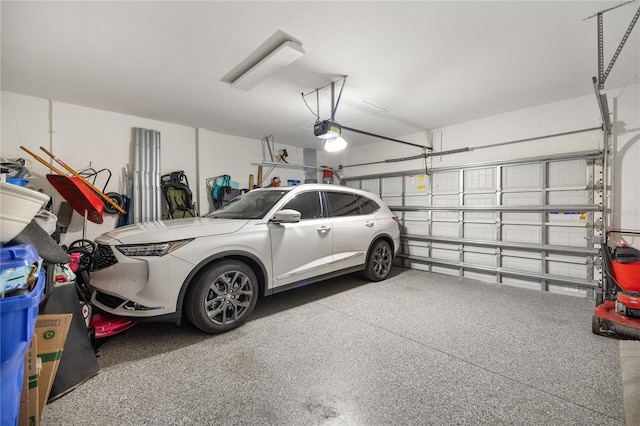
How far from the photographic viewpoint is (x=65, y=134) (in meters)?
3.75

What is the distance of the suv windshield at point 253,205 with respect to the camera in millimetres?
3059

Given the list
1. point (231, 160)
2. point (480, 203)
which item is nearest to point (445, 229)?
point (480, 203)

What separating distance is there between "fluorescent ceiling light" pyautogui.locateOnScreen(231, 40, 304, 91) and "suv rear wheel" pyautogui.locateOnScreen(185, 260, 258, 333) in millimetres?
2012

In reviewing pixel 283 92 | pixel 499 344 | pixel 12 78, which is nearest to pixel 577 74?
pixel 499 344

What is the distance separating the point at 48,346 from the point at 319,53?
304 cm

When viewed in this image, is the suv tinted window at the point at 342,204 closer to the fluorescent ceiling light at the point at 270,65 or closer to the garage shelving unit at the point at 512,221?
the fluorescent ceiling light at the point at 270,65

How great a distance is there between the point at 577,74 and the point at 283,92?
3489 mm

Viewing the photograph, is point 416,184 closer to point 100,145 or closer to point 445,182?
point 445,182

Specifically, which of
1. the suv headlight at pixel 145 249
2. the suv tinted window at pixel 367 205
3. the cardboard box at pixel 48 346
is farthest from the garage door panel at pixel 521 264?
the cardboard box at pixel 48 346

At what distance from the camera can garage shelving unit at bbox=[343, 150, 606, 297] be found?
11.9 feet

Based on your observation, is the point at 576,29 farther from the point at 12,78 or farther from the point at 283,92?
the point at 12,78

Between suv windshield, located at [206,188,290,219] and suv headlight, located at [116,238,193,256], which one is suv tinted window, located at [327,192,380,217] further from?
suv headlight, located at [116,238,193,256]

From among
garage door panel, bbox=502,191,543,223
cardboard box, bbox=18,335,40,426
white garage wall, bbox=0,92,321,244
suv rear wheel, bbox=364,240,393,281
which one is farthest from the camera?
suv rear wheel, bbox=364,240,393,281

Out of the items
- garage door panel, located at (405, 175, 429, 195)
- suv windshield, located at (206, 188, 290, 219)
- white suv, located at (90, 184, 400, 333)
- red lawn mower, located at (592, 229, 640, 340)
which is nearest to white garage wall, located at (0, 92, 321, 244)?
suv windshield, located at (206, 188, 290, 219)
